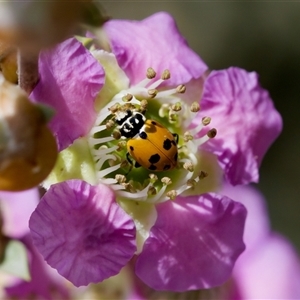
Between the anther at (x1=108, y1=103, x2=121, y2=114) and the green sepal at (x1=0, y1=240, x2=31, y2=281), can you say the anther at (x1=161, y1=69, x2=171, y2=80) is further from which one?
the green sepal at (x1=0, y1=240, x2=31, y2=281)

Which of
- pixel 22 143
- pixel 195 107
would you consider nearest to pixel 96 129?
pixel 195 107

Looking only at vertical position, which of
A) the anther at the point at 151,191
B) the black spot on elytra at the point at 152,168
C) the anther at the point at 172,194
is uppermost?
the black spot on elytra at the point at 152,168

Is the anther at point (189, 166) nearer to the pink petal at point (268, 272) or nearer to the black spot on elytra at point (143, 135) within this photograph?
the black spot on elytra at point (143, 135)

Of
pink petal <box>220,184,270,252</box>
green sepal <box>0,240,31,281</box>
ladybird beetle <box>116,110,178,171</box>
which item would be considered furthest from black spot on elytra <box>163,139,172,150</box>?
pink petal <box>220,184,270,252</box>

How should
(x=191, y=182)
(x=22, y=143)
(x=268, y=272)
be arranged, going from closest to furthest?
(x=22, y=143)
(x=191, y=182)
(x=268, y=272)

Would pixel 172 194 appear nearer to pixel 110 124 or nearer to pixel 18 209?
pixel 110 124

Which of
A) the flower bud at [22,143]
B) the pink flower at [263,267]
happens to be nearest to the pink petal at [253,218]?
the pink flower at [263,267]

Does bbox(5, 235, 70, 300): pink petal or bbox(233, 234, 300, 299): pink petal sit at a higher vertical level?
bbox(5, 235, 70, 300): pink petal
